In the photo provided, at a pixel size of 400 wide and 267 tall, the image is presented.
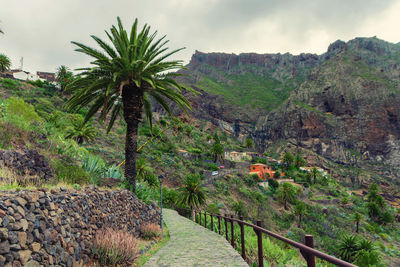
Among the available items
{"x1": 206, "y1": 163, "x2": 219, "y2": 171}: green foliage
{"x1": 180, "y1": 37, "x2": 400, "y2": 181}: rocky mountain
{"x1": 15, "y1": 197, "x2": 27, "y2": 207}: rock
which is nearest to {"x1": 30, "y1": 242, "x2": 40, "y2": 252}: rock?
{"x1": 15, "y1": 197, "x2": 27, "y2": 207}: rock

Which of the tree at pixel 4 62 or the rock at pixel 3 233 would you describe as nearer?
the rock at pixel 3 233

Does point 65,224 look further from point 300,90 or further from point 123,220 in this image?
point 300,90

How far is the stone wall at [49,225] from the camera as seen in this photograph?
406 centimetres

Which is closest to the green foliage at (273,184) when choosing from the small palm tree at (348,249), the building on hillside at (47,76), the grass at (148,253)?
the small palm tree at (348,249)

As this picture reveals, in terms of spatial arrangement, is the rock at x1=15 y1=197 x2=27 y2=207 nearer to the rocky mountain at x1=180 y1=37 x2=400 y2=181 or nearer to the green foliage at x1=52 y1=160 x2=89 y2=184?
the green foliage at x1=52 y1=160 x2=89 y2=184

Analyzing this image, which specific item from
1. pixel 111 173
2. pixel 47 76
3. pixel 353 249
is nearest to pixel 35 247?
pixel 111 173

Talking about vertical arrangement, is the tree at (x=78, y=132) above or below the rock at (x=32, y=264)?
above

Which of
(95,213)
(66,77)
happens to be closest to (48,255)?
(95,213)

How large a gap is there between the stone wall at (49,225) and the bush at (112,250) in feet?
0.78

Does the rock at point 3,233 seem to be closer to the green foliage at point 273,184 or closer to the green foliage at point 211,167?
the green foliage at point 211,167

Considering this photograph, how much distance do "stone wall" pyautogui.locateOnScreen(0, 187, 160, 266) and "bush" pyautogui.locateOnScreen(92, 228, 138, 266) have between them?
24 cm

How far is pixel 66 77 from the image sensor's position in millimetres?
76625

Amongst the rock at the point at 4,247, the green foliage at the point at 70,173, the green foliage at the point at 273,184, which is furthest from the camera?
the green foliage at the point at 273,184

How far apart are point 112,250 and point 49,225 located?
2043 mm
